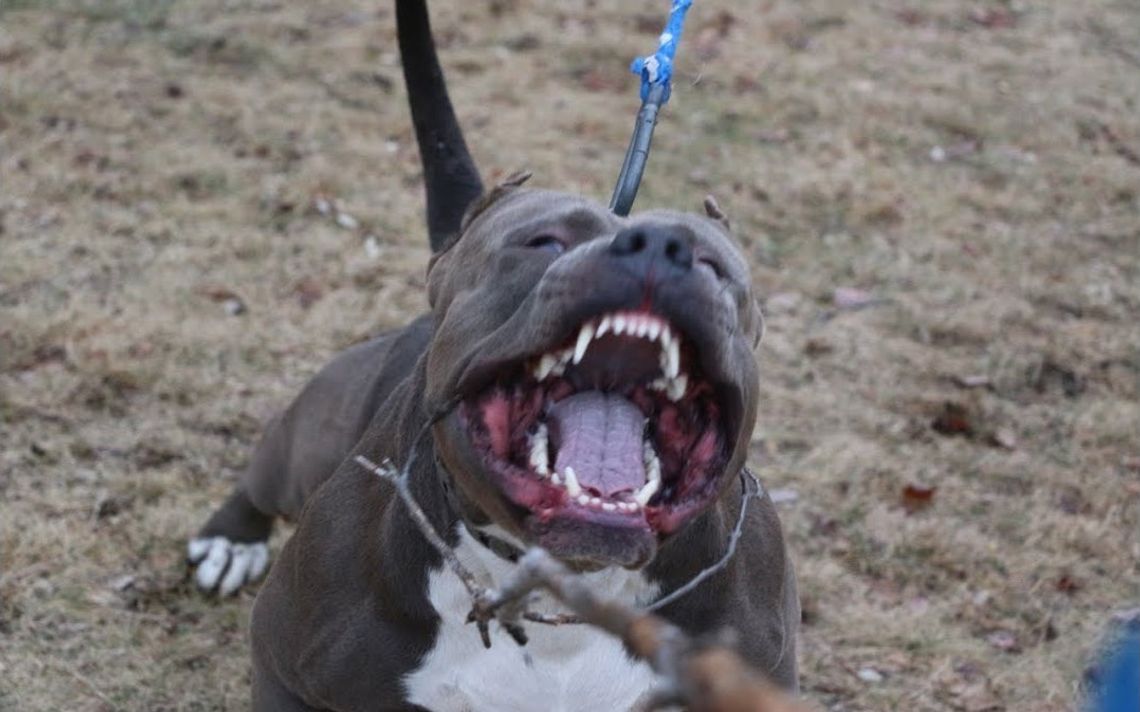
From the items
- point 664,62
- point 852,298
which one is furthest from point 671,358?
point 852,298

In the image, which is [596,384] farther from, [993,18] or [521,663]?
[993,18]

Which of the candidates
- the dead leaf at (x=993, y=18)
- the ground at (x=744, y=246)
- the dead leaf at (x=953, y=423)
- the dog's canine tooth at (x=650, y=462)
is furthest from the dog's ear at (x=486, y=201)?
the dead leaf at (x=993, y=18)

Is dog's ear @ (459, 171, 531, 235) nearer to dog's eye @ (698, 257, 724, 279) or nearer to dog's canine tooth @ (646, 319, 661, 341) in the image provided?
dog's eye @ (698, 257, 724, 279)

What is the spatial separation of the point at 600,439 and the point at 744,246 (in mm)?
4171

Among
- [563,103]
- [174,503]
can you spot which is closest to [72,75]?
[563,103]

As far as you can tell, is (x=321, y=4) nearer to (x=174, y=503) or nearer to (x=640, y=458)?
(x=174, y=503)

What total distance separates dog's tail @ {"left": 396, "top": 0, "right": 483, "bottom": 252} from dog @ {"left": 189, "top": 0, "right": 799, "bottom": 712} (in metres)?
0.65

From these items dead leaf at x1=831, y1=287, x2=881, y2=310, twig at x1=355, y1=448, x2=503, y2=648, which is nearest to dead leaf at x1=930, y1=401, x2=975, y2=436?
dead leaf at x1=831, y1=287, x2=881, y2=310

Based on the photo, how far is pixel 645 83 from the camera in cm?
364

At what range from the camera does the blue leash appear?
3416 millimetres

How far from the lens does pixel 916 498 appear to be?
5.14 m

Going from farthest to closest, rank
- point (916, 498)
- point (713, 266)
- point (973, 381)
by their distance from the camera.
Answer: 1. point (973, 381)
2. point (916, 498)
3. point (713, 266)

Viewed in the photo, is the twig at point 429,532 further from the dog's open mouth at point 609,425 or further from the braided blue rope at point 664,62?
the braided blue rope at point 664,62

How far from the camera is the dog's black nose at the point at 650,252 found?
250 cm
